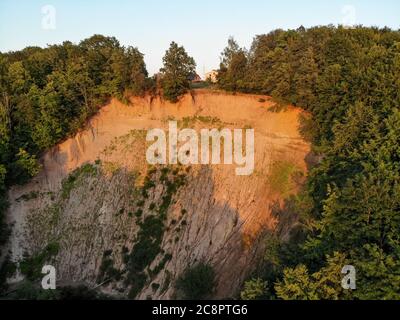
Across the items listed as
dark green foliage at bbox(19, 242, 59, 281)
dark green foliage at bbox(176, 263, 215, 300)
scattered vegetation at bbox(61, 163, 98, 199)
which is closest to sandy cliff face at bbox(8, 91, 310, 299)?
scattered vegetation at bbox(61, 163, 98, 199)

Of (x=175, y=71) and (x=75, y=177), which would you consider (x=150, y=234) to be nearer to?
(x=75, y=177)

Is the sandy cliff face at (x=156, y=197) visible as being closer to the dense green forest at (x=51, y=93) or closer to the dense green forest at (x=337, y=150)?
the dense green forest at (x=51, y=93)

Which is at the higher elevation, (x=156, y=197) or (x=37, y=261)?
(x=156, y=197)

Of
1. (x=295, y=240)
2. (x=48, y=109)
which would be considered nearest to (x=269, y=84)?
(x=295, y=240)

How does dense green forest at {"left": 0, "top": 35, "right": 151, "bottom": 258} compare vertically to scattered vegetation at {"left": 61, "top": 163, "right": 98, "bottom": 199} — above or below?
above
